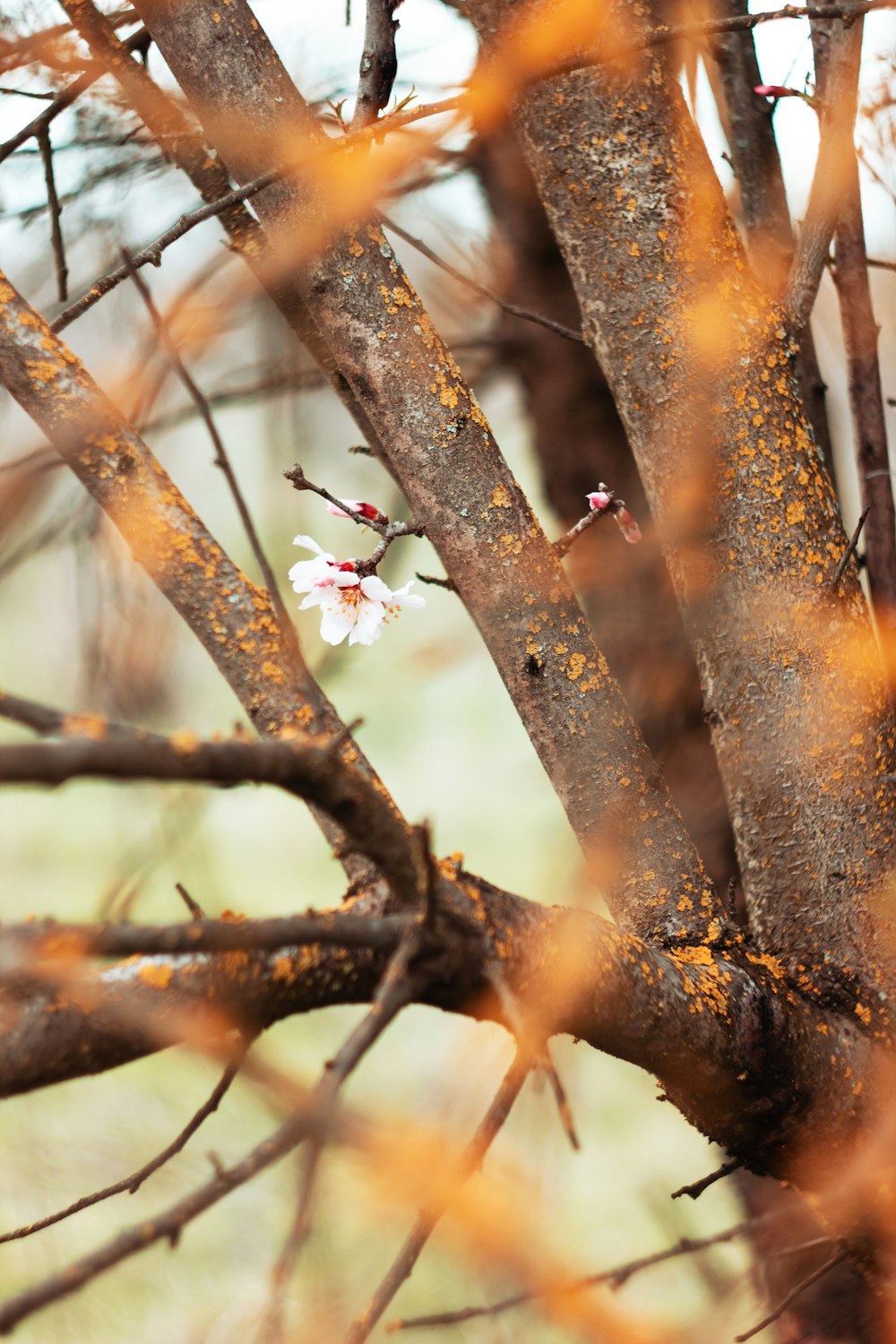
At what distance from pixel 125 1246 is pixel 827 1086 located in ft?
2.30

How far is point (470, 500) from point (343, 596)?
0.16 meters

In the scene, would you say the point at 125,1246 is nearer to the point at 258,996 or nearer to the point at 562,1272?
the point at 258,996

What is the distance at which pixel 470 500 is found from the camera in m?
0.95

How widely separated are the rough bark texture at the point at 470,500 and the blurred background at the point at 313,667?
0.35m

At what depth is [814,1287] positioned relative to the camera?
1.53 m

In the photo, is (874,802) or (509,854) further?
(509,854)

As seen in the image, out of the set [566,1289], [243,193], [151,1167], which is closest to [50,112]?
[243,193]

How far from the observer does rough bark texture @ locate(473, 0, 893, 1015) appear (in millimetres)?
1011

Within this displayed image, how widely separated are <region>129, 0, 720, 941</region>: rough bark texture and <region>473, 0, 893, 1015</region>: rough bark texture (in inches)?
5.7

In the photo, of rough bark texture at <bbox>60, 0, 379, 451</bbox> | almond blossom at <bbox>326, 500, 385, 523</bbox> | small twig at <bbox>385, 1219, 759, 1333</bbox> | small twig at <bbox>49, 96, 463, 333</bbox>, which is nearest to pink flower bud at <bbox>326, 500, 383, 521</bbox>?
almond blossom at <bbox>326, 500, 385, 523</bbox>

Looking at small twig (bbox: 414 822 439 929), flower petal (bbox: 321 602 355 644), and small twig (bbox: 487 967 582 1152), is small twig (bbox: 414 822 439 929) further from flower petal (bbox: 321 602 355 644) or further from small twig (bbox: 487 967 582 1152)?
flower petal (bbox: 321 602 355 644)

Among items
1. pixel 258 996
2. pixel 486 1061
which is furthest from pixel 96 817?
pixel 258 996

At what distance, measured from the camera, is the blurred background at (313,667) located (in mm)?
1748

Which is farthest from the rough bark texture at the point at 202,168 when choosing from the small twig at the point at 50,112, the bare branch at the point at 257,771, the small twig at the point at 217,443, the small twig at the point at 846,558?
the bare branch at the point at 257,771
